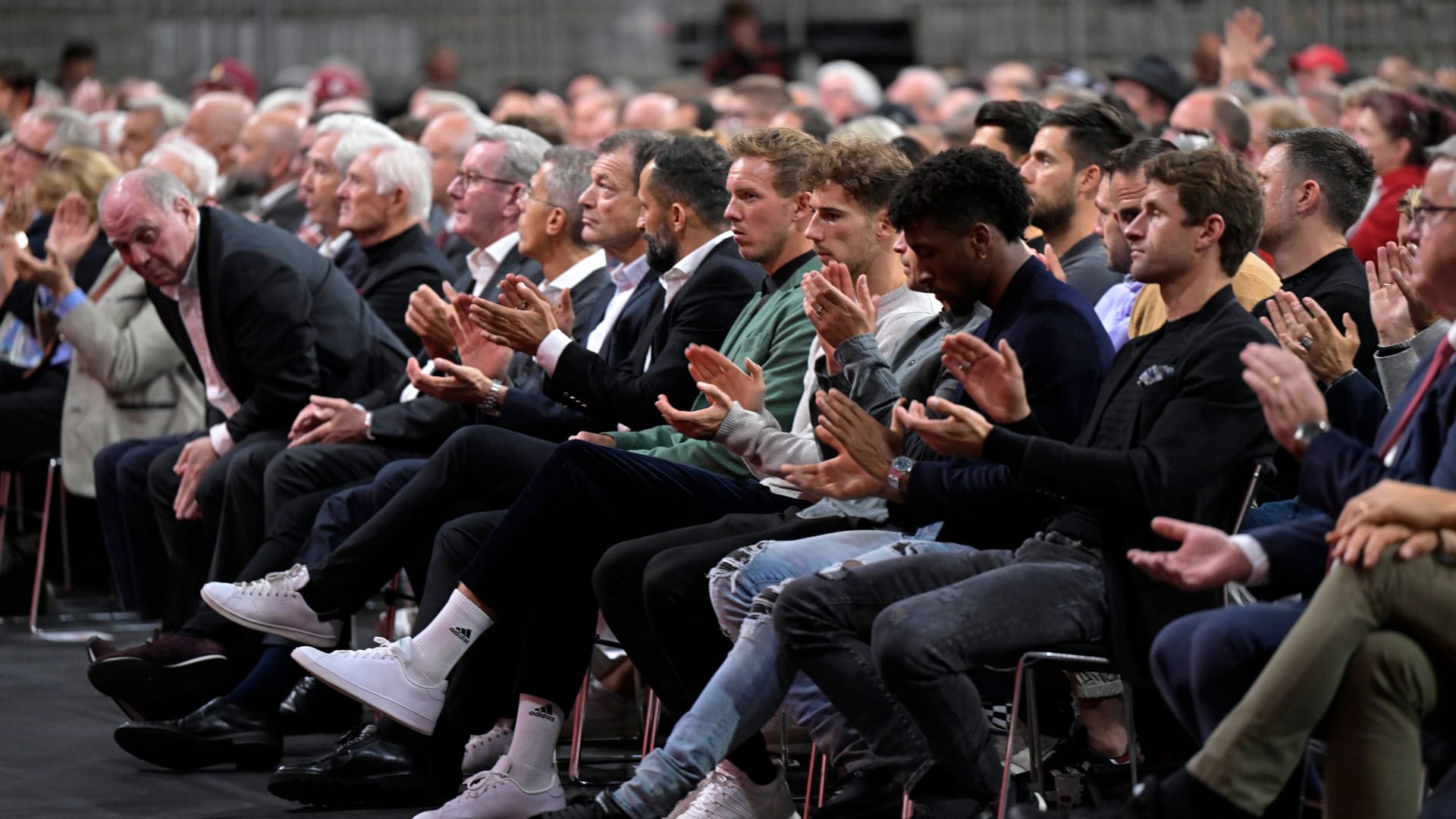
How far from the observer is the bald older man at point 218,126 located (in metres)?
9.24

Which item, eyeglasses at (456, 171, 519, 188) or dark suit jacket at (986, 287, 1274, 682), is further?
eyeglasses at (456, 171, 519, 188)

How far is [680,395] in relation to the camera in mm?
4762

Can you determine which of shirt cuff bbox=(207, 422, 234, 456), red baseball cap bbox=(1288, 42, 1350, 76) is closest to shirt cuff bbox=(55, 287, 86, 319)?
shirt cuff bbox=(207, 422, 234, 456)

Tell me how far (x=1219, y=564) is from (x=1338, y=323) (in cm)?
127

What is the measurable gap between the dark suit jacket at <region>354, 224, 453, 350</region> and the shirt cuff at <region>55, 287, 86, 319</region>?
0.92 metres

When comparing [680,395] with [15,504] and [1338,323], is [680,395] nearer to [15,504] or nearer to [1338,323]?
[1338,323]

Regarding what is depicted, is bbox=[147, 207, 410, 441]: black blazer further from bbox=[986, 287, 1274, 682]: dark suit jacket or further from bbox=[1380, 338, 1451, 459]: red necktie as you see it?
bbox=[1380, 338, 1451, 459]: red necktie

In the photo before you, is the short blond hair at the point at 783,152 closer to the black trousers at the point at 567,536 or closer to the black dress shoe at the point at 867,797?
the black trousers at the point at 567,536

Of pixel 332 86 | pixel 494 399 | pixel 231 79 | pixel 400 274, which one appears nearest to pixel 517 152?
pixel 400 274

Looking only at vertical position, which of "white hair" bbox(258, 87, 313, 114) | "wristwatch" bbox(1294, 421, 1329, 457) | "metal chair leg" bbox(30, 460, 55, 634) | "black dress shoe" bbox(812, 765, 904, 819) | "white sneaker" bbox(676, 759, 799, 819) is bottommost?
"metal chair leg" bbox(30, 460, 55, 634)

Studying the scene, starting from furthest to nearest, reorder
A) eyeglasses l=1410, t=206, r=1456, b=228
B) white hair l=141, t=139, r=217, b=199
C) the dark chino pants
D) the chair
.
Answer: white hair l=141, t=139, r=217, b=199 < the chair < the dark chino pants < eyeglasses l=1410, t=206, r=1456, b=228

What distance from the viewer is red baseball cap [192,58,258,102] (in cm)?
1176

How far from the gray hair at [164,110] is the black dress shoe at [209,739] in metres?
5.64

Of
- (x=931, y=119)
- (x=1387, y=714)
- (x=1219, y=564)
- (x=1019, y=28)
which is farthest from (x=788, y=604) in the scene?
(x=1019, y=28)
